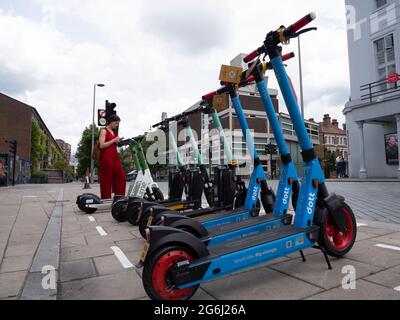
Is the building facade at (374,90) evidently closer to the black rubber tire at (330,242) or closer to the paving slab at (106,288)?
the black rubber tire at (330,242)

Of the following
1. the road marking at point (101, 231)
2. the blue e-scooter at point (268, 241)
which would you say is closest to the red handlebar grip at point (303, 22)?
the blue e-scooter at point (268, 241)

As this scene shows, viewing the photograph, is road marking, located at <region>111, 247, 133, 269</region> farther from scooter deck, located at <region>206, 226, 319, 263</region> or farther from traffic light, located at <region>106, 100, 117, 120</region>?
traffic light, located at <region>106, 100, 117, 120</region>

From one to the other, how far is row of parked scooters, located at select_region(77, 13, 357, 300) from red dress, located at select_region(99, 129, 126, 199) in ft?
4.88

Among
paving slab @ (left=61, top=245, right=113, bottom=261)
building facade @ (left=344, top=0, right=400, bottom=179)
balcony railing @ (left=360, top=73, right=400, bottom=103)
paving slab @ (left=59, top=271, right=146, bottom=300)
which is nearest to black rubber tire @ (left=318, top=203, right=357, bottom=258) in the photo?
paving slab @ (left=59, top=271, right=146, bottom=300)

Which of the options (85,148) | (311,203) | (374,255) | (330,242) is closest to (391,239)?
(374,255)

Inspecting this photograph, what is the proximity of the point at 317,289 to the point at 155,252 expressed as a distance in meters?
1.34

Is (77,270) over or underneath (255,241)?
underneath

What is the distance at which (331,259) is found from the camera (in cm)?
302

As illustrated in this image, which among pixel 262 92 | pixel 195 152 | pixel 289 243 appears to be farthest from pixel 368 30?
pixel 289 243

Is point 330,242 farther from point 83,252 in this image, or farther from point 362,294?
point 83,252

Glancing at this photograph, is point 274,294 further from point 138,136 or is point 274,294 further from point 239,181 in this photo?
point 138,136

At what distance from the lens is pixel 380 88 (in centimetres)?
2023

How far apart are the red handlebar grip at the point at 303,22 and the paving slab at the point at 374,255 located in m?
2.40

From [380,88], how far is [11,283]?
2355 centimetres
